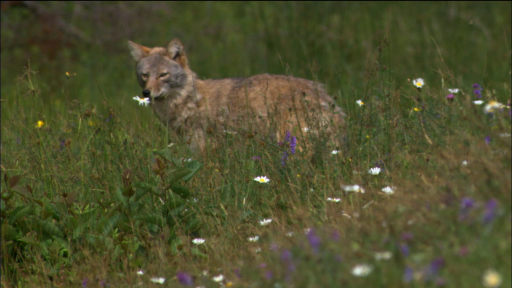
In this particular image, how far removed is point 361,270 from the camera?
1.99 metres

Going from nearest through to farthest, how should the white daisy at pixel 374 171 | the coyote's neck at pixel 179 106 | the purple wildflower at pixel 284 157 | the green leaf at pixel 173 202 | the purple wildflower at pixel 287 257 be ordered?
the purple wildflower at pixel 287 257 < the green leaf at pixel 173 202 < the white daisy at pixel 374 171 < the purple wildflower at pixel 284 157 < the coyote's neck at pixel 179 106

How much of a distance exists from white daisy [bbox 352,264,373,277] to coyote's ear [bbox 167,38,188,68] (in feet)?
16.9

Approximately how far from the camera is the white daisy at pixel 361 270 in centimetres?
197

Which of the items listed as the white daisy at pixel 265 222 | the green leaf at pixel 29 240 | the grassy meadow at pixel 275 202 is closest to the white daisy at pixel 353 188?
the grassy meadow at pixel 275 202

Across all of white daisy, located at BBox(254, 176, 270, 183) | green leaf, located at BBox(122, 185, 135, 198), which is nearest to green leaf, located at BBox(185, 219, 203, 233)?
green leaf, located at BBox(122, 185, 135, 198)

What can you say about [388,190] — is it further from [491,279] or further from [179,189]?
[491,279]

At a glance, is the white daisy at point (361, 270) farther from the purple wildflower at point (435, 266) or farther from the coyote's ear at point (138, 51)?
the coyote's ear at point (138, 51)

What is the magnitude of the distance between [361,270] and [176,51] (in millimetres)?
5207

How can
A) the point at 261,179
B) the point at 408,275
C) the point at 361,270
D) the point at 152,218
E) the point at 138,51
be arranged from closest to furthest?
the point at 408,275 → the point at 361,270 → the point at 152,218 → the point at 261,179 → the point at 138,51

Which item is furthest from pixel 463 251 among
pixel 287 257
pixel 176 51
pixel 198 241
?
pixel 176 51

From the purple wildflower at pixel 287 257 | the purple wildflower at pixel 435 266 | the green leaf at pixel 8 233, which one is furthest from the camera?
the green leaf at pixel 8 233

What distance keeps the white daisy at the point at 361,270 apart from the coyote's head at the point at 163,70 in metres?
4.78

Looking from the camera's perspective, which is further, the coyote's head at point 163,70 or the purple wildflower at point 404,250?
the coyote's head at point 163,70

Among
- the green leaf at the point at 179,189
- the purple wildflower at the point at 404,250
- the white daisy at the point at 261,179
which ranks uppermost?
the purple wildflower at the point at 404,250
